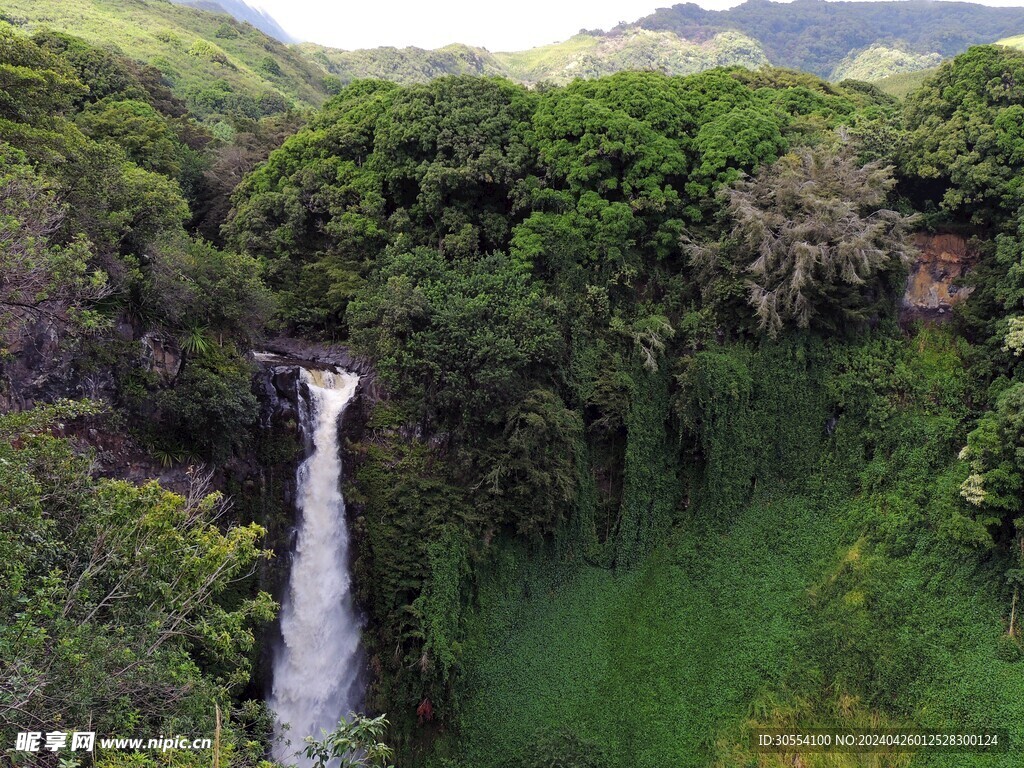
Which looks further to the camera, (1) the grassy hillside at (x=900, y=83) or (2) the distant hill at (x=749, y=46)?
(2) the distant hill at (x=749, y=46)

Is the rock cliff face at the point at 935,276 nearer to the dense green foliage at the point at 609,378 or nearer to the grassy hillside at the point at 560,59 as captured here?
the dense green foliage at the point at 609,378

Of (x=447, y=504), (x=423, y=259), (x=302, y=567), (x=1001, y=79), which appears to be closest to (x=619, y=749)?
(x=447, y=504)

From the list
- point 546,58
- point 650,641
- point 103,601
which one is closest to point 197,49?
point 546,58

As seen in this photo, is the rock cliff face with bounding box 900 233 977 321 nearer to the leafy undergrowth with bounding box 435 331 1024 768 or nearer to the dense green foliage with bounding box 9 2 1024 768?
the dense green foliage with bounding box 9 2 1024 768

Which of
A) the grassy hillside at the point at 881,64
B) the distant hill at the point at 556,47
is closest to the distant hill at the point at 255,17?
the distant hill at the point at 556,47

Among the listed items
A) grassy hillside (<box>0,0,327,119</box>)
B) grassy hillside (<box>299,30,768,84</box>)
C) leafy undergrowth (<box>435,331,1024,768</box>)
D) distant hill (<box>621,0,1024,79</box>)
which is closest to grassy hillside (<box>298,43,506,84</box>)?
grassy hillside (<box>299,30,768,84</box>)

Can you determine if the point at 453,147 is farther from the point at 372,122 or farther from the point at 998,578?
the point at 998,578

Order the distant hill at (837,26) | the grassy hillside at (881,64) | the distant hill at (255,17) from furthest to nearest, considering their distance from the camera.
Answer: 1. the distant hill at (255,17)
2. the distant hill at (837,26)
3. the grassy hillside at (881,64)
